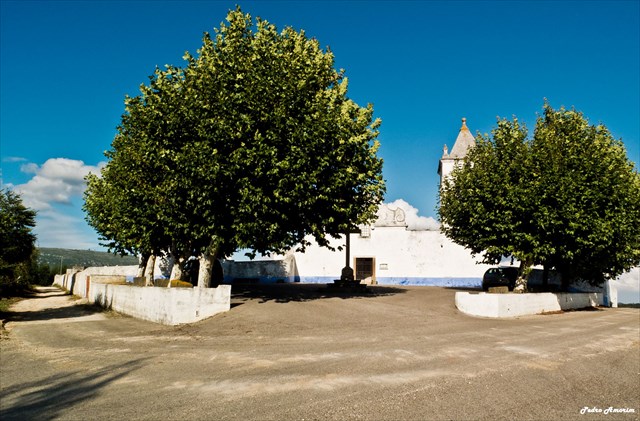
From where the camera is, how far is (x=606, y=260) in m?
25.8

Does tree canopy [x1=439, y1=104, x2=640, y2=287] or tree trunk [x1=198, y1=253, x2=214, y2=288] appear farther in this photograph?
tree canopy [x1=439, y1=104, x2=640, y2=287]

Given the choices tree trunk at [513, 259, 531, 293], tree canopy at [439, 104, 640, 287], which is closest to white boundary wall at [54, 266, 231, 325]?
tree canopy at [439, 104, 640, 287]

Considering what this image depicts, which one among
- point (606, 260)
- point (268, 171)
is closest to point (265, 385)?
point (268, 171)

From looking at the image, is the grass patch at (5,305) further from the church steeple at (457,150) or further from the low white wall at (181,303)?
the church steeple at (457,150)

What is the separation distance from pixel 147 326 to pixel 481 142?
1997 cm

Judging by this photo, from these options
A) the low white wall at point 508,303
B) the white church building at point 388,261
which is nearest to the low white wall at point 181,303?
the low white wall at point 508,303

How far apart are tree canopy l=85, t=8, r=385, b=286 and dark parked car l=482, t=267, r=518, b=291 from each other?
14797mm

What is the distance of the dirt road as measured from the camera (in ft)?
23.5

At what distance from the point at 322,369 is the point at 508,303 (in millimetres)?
13667

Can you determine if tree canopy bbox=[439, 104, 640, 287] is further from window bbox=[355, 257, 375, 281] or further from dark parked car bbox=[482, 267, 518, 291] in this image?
window bbox=[355, 257, 375, 281]

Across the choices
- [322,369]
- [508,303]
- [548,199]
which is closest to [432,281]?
[548,199]

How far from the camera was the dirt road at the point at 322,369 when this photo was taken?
716 cm

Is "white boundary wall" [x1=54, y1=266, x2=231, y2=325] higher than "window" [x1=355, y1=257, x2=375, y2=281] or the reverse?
the reverse

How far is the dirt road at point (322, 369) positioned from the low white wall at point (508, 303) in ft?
5.46
